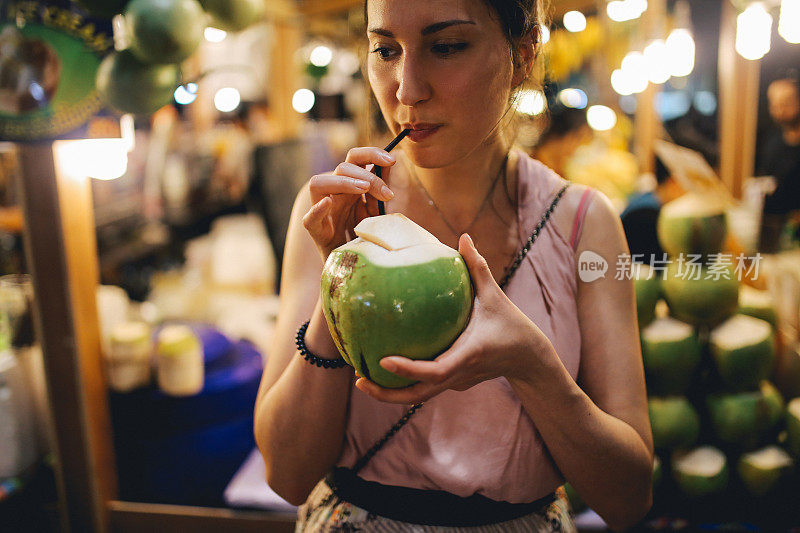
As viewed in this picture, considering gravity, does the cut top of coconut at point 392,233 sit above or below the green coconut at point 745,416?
above

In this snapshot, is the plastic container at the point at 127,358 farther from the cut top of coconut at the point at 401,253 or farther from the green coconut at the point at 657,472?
the green coconut at the point at 657,472

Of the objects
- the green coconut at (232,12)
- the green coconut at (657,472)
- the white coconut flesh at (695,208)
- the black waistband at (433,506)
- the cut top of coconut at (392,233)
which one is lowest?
the green coconut at (657,472)

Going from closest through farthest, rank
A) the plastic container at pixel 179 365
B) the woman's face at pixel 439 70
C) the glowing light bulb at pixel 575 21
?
the woman's face at pixel 439 70, the plastic container at pixel 179 365, the glowing light bulb at pixel 575 21

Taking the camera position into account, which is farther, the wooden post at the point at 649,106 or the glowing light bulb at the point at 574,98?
the glowing light bulb at the point at 574,98

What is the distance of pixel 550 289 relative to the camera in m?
1.07

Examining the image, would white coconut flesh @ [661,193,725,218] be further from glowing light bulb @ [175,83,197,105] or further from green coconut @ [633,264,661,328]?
glowing light bulb @ [175,83,197,105]

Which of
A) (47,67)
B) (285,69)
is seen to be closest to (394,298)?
(47,67)

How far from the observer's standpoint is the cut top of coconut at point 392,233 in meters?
0.82

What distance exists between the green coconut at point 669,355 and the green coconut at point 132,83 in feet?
5.53

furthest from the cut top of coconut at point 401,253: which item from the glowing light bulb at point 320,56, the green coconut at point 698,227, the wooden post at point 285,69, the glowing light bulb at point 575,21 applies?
the glowing light bulb at point 575,21

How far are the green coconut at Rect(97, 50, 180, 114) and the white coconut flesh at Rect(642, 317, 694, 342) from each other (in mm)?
1686

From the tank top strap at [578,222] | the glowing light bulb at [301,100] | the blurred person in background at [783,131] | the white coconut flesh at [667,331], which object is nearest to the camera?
the tank top strap at [578,222]

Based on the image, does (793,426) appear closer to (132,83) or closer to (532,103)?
(532,103)

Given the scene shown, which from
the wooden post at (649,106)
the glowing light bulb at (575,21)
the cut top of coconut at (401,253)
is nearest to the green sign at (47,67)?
the cut top of coconut at (401,253)
